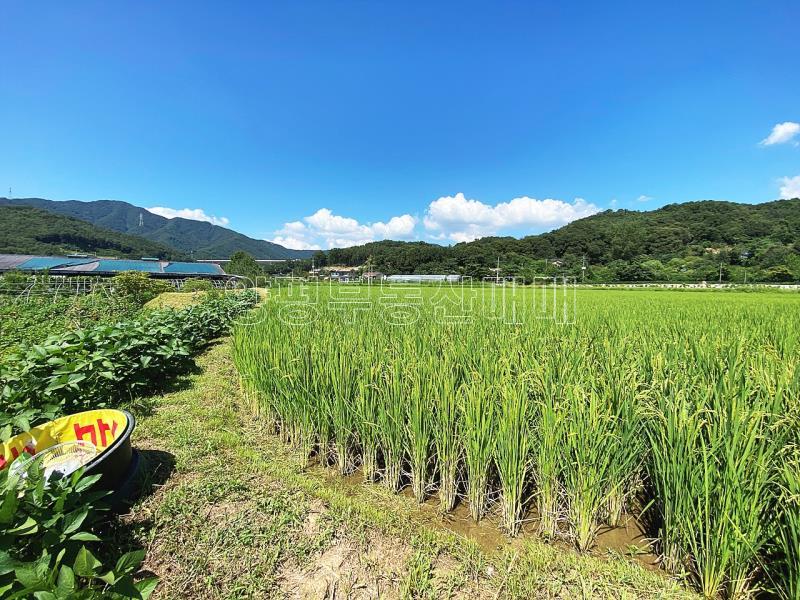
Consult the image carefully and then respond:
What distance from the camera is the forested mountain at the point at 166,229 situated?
148875mm

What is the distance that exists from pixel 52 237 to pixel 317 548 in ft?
337

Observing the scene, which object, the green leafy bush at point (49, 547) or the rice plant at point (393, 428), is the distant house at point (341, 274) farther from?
the green leafy bush at point (49, 547)

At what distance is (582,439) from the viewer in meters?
1.91

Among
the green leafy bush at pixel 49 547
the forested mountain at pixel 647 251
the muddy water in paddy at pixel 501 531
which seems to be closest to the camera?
the green leafy bush at pixel 49 547

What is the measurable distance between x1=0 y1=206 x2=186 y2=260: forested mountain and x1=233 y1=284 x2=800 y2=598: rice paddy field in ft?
297

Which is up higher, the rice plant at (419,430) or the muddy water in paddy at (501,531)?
the rice plant at (419,430)

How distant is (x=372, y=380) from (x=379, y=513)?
3.00 feet

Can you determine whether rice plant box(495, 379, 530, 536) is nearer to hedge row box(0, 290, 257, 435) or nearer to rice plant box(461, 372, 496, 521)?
rice plant box(461, 372, 496, 521)

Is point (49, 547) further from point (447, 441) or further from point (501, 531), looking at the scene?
point (501, 531)

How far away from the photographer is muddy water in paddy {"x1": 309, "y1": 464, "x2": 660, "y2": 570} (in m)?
1.96

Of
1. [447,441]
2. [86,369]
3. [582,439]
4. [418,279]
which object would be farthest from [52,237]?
[582,439]

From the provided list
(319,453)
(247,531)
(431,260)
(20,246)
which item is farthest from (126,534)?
(20,246)

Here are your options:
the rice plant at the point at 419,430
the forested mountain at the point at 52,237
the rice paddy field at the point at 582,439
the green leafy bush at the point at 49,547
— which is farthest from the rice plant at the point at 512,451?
the forested mountain at the point at 52,237

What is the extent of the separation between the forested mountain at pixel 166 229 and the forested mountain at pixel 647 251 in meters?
105
